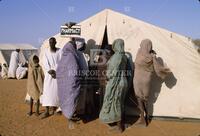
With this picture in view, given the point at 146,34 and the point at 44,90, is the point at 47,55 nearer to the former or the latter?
the point at 44,90

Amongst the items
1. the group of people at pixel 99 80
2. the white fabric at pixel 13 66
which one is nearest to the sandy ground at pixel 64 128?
the group of people at pixel 99 80

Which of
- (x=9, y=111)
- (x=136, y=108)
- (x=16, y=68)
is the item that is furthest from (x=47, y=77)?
(x=16, y=68)

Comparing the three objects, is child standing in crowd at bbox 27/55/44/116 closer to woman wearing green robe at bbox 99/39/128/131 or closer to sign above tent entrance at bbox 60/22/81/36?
sign above tent entrance at bbox 60/22/81/36

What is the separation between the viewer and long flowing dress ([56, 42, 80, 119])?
21.3 feet

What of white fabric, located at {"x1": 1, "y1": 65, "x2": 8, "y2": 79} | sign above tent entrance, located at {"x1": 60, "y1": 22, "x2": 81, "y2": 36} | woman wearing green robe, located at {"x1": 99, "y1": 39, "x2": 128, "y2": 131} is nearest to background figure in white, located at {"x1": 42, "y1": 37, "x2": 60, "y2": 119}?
sign above tent entrance, located at {"x1": 60, "y1": 22, "x2": 81, "y2": 36}

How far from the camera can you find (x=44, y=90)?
730cm

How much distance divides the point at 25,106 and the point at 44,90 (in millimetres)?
1751

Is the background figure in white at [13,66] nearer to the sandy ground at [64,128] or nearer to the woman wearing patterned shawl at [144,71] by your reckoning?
the sandy ground at [64,128]

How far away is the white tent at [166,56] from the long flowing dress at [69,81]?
1.40 metres

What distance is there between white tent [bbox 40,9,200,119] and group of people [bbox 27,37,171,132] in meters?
0.48

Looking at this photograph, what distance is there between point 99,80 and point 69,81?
0.95 meters

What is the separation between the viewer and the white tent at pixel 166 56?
7180 millimetres

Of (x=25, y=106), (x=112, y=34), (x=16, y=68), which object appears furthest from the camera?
(x=16, y=68)

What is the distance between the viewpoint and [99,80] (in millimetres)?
7258
